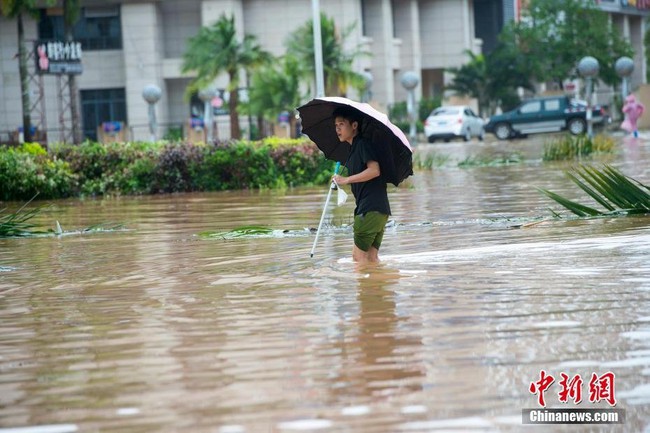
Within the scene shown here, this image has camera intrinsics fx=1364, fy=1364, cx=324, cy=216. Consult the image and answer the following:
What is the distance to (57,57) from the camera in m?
51.6

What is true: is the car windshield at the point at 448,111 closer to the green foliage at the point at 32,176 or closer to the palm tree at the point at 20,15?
the palm tree at the point at 20,15

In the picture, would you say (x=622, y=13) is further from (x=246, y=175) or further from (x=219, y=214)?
(x=219, y=214)

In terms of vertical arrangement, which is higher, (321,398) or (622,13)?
(622,13)

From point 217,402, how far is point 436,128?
4915 centimetres

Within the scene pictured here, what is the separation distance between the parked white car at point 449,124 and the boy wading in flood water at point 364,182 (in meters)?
43.7

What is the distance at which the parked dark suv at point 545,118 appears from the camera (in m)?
52.9

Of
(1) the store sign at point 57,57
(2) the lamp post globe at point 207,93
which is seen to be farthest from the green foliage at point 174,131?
(1) the store sign at point 57,57

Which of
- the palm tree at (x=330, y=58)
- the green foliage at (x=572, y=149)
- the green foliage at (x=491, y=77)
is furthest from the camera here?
the green foliage at (x=491, y=77)

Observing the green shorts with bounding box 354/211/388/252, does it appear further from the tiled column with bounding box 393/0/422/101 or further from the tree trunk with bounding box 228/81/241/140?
the tiled column with bounding box 393/0/422/101

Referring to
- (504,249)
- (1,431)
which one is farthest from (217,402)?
(504,249)

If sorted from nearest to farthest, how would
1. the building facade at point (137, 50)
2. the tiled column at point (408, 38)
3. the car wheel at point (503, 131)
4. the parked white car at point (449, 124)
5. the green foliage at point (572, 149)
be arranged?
the green foliage at point (572, 149), the car wheel at point (503, 131), the parked white car at point (449, 124), the building facade at point (137, 50), the tiled column at point (408, 38)

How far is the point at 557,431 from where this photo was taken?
5711 mm

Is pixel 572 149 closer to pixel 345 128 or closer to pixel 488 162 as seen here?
pixel 488 162

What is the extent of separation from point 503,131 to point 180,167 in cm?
2961
